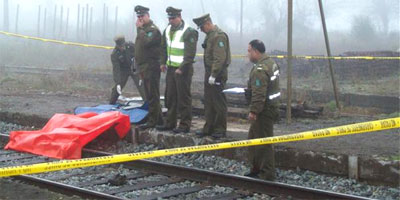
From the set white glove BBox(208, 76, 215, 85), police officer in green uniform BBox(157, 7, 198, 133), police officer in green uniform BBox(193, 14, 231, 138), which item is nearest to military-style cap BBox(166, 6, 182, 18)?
police officer in green uniform BBox(157, 7, 198, 133)

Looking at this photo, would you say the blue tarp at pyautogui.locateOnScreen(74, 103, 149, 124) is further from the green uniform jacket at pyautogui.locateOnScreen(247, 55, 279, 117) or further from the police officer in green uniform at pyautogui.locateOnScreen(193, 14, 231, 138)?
the green uniform jacket at pyautogui.locateOnScreen(247, 55, 279, 117)

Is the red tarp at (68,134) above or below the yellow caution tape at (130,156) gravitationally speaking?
below

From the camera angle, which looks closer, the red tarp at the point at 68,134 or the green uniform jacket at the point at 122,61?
the red tarp at the point at 68,134

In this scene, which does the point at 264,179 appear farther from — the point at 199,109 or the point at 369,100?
the point at 369,100

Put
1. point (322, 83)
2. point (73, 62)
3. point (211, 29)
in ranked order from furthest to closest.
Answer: point (73, 62) < point (322, 83) < point (211, 29)

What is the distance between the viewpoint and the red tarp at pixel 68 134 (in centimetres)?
851

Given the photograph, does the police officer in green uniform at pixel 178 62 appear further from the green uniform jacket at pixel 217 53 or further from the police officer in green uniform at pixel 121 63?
the police officer in green uniform at pixel 121 63

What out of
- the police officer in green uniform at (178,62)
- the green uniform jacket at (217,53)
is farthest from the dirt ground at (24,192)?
the police officer in green uniform at (178,62)

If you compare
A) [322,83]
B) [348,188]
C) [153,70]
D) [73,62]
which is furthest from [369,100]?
[73,62]

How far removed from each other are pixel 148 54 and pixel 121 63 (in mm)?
Result: 3024

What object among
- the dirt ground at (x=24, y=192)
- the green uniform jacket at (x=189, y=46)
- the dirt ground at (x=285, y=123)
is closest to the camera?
the dirt ground at (x=24, y=192)

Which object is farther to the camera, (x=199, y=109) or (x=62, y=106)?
(x=62, y=106)

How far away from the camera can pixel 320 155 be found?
7.45 meters

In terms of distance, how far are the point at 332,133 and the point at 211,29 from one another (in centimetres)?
328
